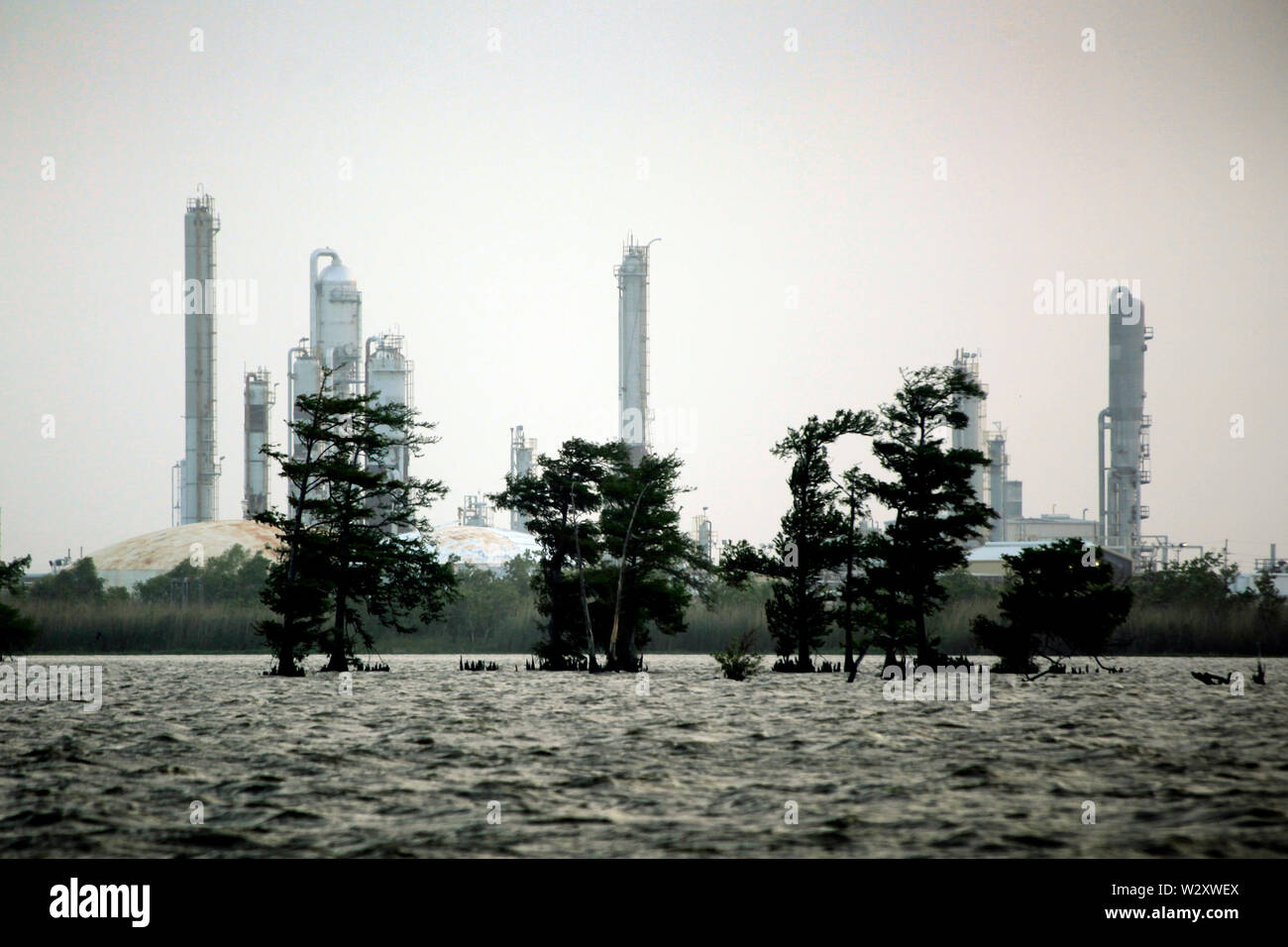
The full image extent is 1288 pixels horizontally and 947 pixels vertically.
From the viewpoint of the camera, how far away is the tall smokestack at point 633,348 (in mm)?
99750

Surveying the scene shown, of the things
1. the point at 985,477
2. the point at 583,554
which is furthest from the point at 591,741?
the point at 985,477

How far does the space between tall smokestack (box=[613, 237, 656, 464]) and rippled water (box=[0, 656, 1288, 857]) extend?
5978 cm

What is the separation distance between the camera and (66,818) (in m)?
17.9

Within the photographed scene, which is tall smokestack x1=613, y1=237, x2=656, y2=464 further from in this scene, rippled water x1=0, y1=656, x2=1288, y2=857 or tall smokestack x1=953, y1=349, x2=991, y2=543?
rippled water x1=0, y1=656, x2=1288, y2=857

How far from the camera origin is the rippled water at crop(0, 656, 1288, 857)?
16.0 m

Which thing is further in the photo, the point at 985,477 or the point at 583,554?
the point at 985,477

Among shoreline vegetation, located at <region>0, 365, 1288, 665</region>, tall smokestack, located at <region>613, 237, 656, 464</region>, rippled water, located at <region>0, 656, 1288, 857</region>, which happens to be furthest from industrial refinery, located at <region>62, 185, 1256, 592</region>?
rippled water, located at <region>0, 656, 1288, 857</region>

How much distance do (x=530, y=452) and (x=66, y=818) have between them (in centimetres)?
11140

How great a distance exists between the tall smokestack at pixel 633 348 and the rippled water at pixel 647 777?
59781 mm
